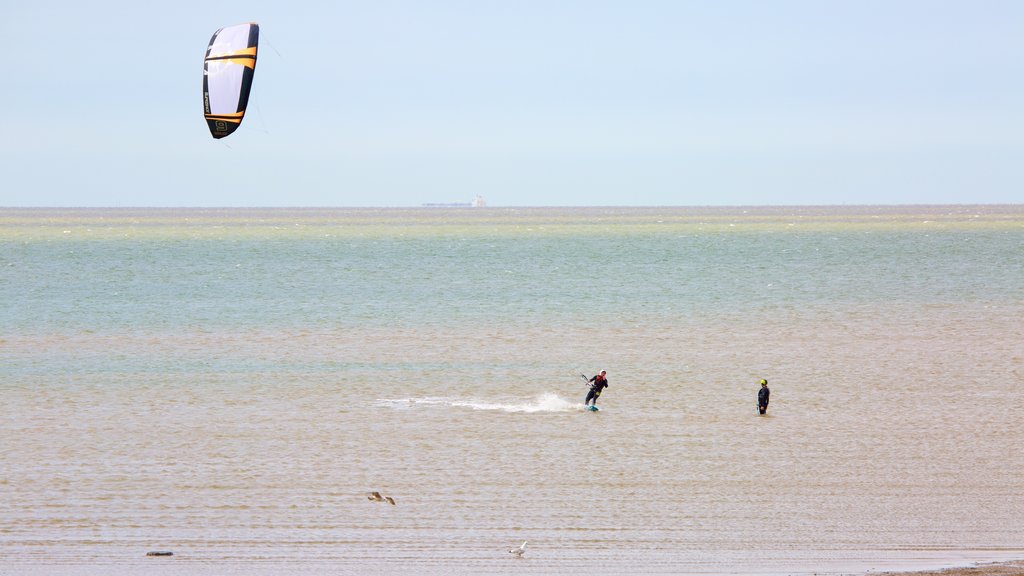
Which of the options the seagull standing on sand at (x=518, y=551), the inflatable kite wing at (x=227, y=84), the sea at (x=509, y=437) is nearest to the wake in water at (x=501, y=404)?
the sea at (x=509, y=437)

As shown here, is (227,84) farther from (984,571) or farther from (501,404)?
(984,571)

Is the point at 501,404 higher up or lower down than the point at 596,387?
lower down

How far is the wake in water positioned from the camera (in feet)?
92.3

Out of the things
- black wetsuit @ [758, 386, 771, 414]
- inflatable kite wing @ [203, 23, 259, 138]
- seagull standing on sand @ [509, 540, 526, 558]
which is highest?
inflatable kite wing @ [203, 23, 259, 138]

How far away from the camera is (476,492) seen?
784 inches

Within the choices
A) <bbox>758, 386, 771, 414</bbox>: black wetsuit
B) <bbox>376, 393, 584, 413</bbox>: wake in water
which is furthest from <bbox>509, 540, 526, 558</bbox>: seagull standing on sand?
<bbox>758, 386, 771, 414</bbox>: black wetsuit

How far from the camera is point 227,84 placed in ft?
93.0

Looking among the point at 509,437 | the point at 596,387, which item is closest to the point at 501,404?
the point at 596,387

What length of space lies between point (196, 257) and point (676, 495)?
289 ft

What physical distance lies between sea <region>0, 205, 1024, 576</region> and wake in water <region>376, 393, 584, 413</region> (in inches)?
5.7

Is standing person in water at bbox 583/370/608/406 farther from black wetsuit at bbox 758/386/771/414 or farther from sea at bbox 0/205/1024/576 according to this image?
black wetsuit at bbox 758/386/771/414

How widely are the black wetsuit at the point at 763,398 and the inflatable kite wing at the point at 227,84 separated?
1319 cm

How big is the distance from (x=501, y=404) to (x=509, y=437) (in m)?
4.20

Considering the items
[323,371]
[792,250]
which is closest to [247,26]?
[323,371]
